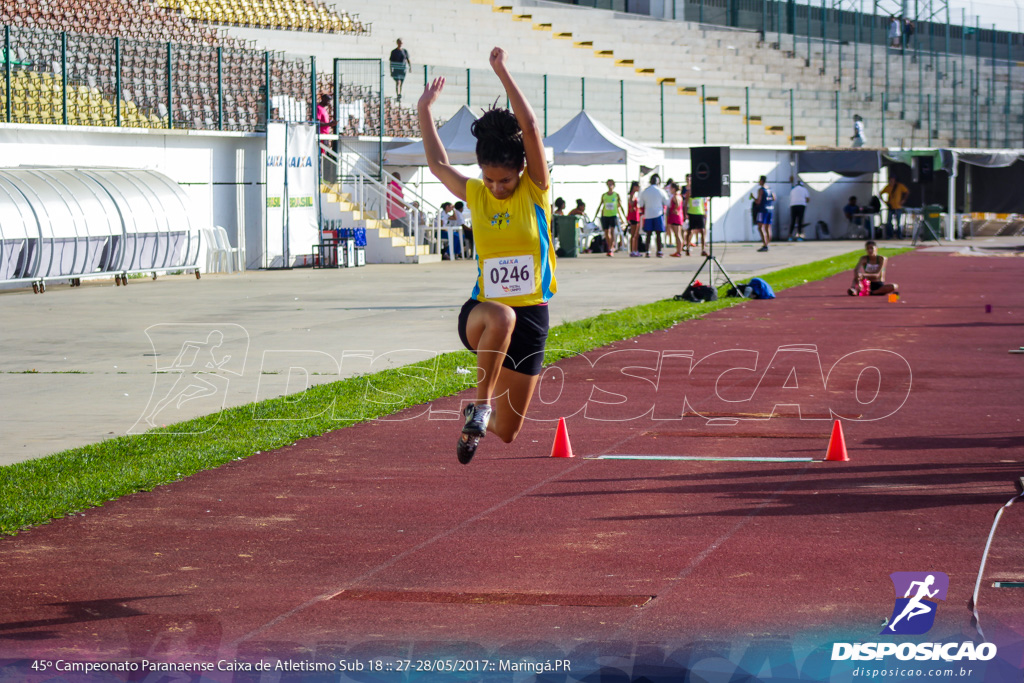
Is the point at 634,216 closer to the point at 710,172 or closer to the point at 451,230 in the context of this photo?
the point at 451,230

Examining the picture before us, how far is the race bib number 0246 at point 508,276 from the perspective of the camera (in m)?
6.78

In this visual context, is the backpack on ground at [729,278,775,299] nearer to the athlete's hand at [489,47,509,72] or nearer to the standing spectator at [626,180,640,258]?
the standing spectator at [626,180,640,258]

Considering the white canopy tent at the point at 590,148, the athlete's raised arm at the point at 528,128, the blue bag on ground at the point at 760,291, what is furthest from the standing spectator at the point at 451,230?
the athlete's raised arm at the point at 528,128

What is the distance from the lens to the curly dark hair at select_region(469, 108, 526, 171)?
669cm

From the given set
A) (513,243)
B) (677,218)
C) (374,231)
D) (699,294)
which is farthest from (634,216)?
(513,243)

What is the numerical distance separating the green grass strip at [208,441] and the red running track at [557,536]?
0.25 meters

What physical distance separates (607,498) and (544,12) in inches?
1775

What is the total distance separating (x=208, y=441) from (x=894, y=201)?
4117cm

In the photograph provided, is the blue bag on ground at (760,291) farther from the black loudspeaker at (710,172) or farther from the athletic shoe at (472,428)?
the athletic shoe at (472,428)

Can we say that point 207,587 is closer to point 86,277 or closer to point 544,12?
point 86,277

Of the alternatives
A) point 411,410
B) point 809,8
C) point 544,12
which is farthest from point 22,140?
point 809,8

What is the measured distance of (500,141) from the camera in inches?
263

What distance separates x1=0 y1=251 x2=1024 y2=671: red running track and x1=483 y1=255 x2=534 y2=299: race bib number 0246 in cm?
139

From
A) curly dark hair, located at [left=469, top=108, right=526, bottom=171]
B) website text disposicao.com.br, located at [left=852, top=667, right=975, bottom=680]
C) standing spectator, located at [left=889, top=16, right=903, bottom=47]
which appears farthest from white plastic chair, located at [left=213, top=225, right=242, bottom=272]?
standing spectator, located at [left=889, top=16, right=903, bottom=47]
